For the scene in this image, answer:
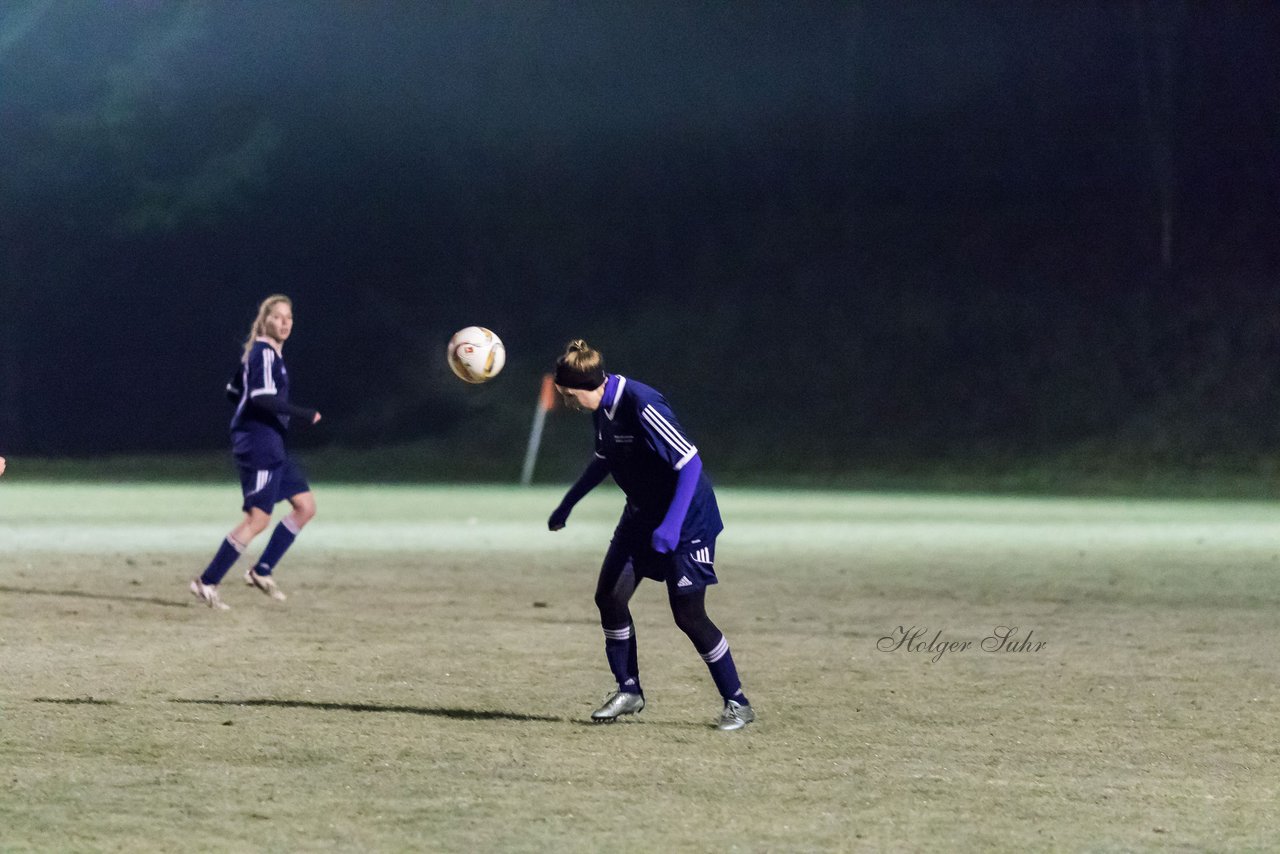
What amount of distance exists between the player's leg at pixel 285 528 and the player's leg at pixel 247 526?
22cm

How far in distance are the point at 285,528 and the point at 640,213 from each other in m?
38.2

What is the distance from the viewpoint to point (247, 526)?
1263 cm

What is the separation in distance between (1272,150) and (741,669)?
38.0m

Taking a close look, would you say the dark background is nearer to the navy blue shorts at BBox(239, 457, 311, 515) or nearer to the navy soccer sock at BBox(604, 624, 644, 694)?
the navy blue shorts at BBox(239, 457, 311, 515)

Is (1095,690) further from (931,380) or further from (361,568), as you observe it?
(931,380)

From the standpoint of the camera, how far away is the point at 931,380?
3969 centimetres

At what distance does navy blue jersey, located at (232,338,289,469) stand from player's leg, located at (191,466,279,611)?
0.09m

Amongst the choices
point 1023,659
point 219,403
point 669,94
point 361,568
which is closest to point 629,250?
point 669,94

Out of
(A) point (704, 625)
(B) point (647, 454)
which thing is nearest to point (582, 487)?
(B) point (647, 454)

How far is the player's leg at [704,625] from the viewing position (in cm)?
777

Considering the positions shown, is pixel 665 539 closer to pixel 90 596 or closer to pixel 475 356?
pixel 475 356

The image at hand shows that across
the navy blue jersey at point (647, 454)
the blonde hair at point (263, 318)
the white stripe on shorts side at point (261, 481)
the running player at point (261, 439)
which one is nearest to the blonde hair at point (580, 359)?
the navy blue jersey at point (647, 454)

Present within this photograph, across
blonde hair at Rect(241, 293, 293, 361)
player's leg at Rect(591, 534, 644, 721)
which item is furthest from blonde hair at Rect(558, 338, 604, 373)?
blonde hair at Rect(241, 293, 293, 361)

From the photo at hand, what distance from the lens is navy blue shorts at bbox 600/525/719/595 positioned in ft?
25.5
